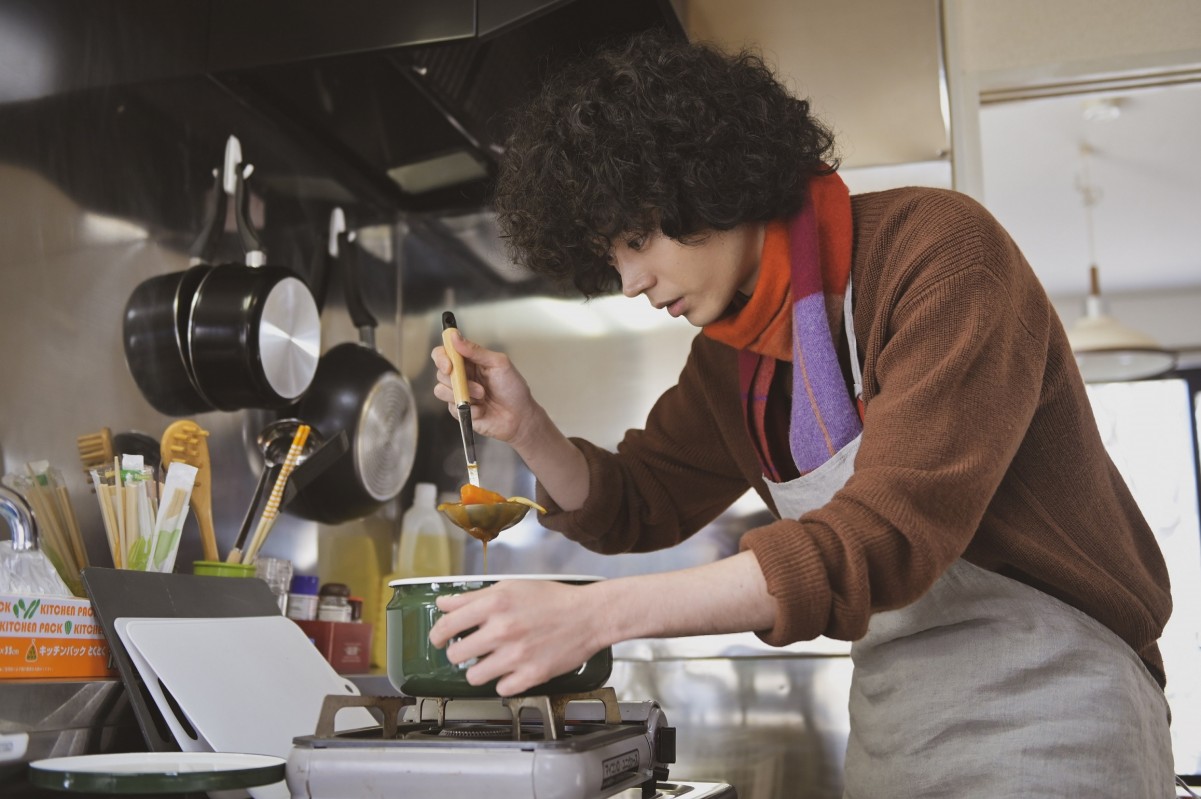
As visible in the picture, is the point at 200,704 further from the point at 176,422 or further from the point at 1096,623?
the point at 1096,623

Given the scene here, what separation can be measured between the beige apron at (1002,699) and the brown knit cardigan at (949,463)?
4 centimetres

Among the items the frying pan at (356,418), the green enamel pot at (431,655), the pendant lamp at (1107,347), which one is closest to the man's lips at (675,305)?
the green enamel pot at (431,655)

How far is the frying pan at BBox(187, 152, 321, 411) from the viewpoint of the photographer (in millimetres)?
1360

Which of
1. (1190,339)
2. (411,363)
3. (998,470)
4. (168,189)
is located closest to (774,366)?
(998,470)

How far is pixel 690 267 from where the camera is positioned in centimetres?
114

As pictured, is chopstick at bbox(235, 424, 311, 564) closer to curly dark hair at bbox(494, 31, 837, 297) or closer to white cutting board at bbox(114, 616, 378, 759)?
white cutting board at bbox(114, 616, 378, 759)

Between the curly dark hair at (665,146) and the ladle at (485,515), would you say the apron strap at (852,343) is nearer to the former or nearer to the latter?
the curly dark hair at (665,146)

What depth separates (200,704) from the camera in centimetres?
100

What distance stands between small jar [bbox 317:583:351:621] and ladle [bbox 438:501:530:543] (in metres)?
0.55

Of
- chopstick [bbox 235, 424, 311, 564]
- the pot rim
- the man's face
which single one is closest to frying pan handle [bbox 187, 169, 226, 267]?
chopstick [bbox 235, 424, 311, 564]

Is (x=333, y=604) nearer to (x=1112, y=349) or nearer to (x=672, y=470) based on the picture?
(x=672, y=470)

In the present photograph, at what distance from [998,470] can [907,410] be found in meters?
0.09

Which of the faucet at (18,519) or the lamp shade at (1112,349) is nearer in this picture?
the faucet at (18,519)

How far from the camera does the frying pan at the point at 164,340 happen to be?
4.38 ft
